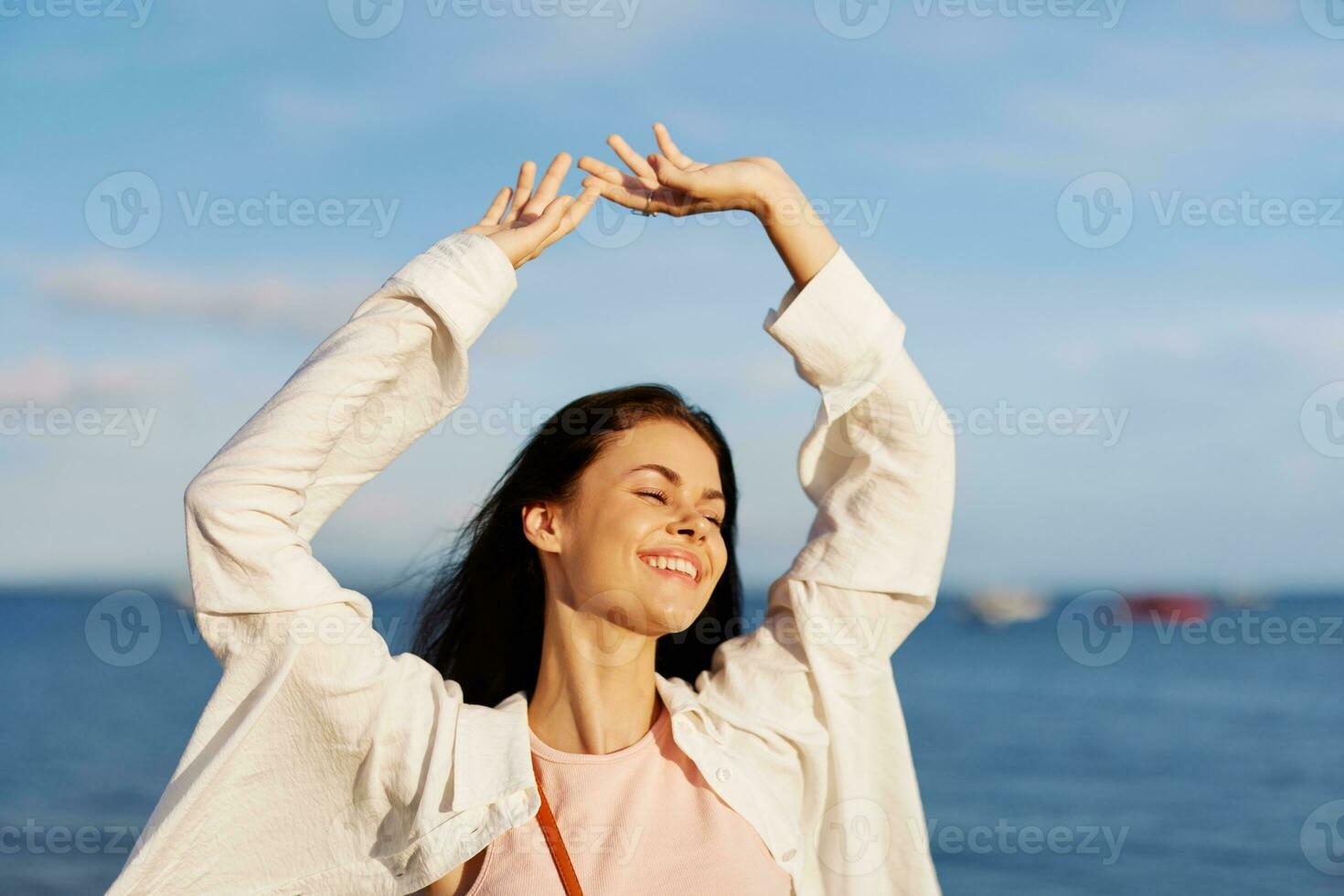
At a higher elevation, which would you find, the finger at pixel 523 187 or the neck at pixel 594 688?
the finger at pixel 523 187

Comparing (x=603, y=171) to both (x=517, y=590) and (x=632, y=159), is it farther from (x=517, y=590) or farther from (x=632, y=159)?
(x=517, y=590)

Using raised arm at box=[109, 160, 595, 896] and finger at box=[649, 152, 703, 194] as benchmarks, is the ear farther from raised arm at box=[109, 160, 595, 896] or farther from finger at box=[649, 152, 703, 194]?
finger at box=[649, 152, 703, 194]

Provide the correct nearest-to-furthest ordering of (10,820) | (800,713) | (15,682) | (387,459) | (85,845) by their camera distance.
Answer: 1. (387,459)
2. (800,713)
3. (85,845)
4. (10,820)
5. (15,682)

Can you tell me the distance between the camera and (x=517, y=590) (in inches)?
126

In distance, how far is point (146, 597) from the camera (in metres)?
4.43

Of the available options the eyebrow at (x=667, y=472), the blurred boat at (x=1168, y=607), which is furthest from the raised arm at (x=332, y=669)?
the blurred boat at (x=1168, y=607)

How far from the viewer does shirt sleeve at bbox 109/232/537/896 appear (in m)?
2.37

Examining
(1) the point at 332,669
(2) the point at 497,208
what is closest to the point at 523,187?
(2) the point at 497,208

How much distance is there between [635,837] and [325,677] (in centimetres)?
73

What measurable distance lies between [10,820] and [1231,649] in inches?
1035

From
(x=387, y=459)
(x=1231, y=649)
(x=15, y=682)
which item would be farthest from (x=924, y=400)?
(x=1231, y=649)

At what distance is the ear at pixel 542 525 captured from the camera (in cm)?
302

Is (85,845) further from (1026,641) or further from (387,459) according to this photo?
(1026,641)

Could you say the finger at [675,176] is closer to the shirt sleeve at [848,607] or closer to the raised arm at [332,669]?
the raised arm at [332,669]
